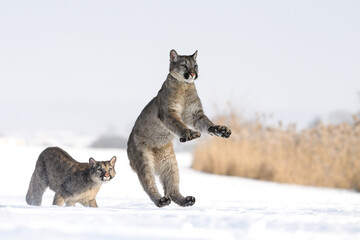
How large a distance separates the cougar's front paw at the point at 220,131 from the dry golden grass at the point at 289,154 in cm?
714

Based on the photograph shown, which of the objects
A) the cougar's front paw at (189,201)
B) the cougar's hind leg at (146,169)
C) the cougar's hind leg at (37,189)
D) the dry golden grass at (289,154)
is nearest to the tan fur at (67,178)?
the cougar's hind leg at (37,189)

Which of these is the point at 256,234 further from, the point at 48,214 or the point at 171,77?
the point at 171,77

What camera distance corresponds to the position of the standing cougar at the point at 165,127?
5.46m

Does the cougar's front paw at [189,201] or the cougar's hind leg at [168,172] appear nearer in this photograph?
the cougar's front paw at [189,201]

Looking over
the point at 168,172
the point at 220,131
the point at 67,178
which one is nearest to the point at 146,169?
the point at 168,172

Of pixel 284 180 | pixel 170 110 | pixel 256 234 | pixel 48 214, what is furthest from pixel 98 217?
pixel 284 180

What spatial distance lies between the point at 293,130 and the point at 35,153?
727 cm

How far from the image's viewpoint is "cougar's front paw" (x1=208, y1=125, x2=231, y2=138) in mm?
5000

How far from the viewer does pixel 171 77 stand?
5.61 metres

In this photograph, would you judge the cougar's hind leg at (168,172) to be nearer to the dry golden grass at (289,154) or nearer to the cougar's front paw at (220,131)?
the cougar's front paw at (220,131)

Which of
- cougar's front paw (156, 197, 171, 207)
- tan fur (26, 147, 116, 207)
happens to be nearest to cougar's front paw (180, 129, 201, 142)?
cougar's front paw (156, 197, 171, 207)

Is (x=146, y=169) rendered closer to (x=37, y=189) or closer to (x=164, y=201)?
(x=164, y=201)

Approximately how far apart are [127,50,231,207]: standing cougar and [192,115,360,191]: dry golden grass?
671cm

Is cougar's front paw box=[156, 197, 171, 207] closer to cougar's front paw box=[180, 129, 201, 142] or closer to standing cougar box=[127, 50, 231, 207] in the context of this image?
standing cougar box=[127, 50, 231, 207]
